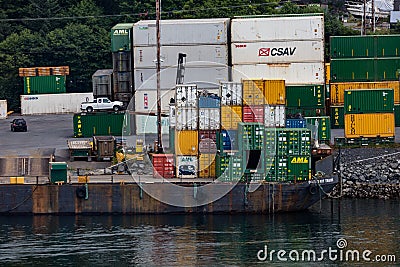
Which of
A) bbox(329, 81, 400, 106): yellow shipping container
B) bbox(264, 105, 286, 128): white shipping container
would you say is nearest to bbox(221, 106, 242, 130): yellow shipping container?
bbox(264, 105, 286, 128): white shipping container

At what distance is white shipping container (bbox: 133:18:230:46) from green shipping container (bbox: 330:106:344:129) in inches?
385

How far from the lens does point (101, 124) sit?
101 metres

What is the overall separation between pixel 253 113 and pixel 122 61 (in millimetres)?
22755

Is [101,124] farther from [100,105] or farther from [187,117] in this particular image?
[187,117]

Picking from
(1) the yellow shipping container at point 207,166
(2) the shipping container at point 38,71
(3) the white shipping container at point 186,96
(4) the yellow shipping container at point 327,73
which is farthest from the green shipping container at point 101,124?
(2) the shipping container at point 38,71

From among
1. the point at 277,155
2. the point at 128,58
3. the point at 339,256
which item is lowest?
the point at 339,256

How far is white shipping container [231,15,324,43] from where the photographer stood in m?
99.2

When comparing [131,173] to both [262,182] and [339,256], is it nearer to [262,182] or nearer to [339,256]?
[262,182]

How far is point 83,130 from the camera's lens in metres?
100

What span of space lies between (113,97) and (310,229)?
33.6 meters

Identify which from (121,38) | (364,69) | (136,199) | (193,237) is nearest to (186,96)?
(136,199)

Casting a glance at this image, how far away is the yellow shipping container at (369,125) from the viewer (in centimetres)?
9238

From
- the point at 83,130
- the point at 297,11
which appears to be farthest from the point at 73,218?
the point at 297,11

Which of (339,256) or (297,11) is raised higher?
(297,11)
